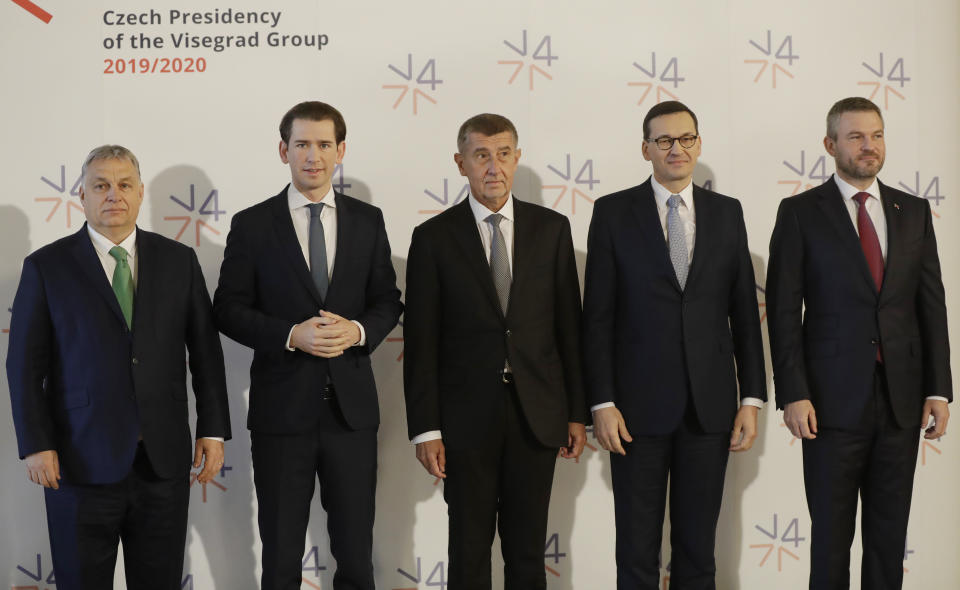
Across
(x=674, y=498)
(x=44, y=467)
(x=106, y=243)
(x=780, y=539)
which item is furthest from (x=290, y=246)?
(x=780, y=539)

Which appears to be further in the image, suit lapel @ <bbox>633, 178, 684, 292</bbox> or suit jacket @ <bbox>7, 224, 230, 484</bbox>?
suit lapel @ <bbox>633, 178, 684, 292</bbox>

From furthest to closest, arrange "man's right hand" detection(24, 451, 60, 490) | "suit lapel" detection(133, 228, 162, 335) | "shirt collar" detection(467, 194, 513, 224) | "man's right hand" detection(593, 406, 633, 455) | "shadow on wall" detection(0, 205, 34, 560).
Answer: "shadow on wall" detection(0, 205, 34, 560)
"shirt collar" detection(467, 194, 513, 224)
"man's right hand" detection(593, 406, 633, 455)
"suit lapel" detection(133, 228, 162, 335)
"man's right hand" detection(24, 451, 60, 490)

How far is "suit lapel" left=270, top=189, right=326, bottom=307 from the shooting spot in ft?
9.04

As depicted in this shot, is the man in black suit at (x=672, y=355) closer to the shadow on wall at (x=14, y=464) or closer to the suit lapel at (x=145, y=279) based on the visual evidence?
the suit lapel at (x=145, y=279)

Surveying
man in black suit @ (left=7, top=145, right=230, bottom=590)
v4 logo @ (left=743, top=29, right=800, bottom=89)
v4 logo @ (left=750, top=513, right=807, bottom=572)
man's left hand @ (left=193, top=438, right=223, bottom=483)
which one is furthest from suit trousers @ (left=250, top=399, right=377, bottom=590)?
v4 logo @ (left=743, top=29, right=800, bottom=89)

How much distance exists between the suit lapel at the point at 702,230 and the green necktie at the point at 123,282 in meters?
1.70

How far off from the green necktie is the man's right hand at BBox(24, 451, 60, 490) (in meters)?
0.43

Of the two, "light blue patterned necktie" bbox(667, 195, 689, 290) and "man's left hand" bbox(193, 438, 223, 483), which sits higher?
"light blue patterned necktie" bbox(667, 195, 689, 290)

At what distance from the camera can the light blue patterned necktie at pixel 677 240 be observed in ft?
9.06

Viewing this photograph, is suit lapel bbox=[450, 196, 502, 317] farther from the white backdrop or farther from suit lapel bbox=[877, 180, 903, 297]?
suit lapel bbox=[877, 180, 903, 297]

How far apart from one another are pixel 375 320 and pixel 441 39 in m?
1.30

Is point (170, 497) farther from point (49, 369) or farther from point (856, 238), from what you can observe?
point (856, 238)

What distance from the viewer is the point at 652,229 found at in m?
2.79

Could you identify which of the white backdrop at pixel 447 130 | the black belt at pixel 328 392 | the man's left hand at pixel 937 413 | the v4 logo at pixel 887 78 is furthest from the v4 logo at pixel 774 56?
the black belt at pixel 328 392
